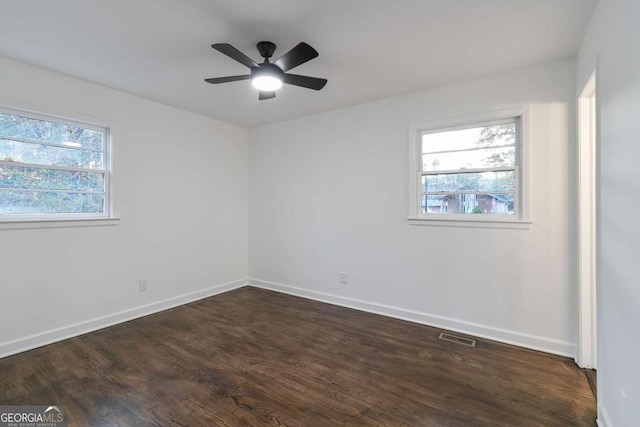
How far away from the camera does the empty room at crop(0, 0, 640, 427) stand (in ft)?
6.13

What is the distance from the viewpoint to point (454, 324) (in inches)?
123

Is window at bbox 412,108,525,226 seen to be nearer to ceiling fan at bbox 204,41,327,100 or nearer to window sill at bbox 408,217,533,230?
window sill at bbox 408,217,533,230

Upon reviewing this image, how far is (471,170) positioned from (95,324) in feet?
13.9

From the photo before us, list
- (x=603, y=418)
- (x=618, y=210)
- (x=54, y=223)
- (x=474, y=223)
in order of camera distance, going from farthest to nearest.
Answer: (x=474, y=223) < (x=54, y=223) < (x=603, y=418) < (x=618, y=210)

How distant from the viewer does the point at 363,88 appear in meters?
3.23

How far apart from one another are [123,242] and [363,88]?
3202mm

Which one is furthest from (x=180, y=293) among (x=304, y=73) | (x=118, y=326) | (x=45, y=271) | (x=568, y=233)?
(x=568, y=233)

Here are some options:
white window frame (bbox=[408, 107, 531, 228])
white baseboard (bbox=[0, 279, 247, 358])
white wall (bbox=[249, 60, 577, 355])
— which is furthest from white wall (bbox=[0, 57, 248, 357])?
white window frame (bbox=[408, 107, 531, 228])

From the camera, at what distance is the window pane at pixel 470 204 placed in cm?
291

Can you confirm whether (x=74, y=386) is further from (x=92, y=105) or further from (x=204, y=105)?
(x=204, y=105)

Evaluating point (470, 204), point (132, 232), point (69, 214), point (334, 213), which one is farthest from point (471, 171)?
point (69, 214)

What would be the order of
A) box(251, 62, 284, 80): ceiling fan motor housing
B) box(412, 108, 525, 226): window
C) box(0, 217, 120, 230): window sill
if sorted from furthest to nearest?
box(412, 108, 525, 226): window, box(0, 217, 120, 230): window sill, box(251, 62, 284, 80): ceiling fan motor housing

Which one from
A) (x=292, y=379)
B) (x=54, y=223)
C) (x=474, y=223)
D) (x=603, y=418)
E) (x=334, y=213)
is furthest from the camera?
(x=334, y=213)

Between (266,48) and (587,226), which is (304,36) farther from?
(587,226)
